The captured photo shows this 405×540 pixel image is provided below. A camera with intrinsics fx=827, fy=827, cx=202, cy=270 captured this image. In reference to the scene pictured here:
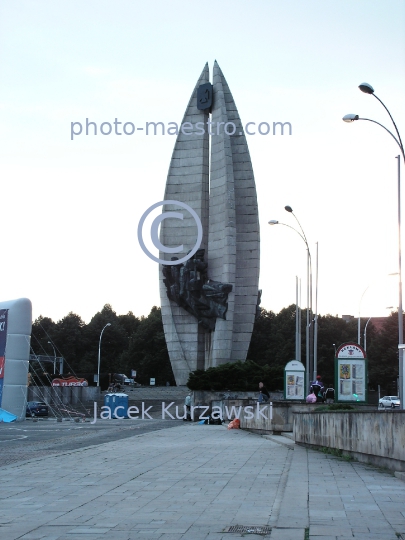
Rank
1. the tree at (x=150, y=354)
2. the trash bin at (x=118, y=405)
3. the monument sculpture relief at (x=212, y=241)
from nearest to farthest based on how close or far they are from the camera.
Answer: the trash bin at (x=118, y=405) → the monument sculpture relief at (x=212, y=241) → the tree at (x=150, y=354)

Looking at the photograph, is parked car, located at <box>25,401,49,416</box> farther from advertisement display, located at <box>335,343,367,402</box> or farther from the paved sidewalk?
the paved sidewalk

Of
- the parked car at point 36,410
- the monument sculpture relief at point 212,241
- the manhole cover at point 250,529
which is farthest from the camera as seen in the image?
the monument sculpture relief at point 212,241

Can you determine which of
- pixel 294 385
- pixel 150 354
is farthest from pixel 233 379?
pixel 150 354

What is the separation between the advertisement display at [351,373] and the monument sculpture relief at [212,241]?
1410 inches

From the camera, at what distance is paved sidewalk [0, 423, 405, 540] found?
7.45 m

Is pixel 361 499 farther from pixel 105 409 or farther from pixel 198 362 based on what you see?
pixel 198 362

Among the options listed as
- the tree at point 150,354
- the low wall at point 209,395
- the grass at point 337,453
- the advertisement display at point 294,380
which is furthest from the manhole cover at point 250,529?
the tree at point 150,354

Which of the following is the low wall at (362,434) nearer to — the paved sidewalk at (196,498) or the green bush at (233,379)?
the paved sidewalk at (196,498)

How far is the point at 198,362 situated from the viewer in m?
60.7

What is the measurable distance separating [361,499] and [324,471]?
3550mm

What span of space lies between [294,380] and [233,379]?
1880cm

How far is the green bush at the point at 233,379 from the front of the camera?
157 feet

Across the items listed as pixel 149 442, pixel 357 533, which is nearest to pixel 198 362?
pixel 149 442

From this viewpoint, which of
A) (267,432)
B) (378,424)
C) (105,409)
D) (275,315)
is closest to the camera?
(378,424)
